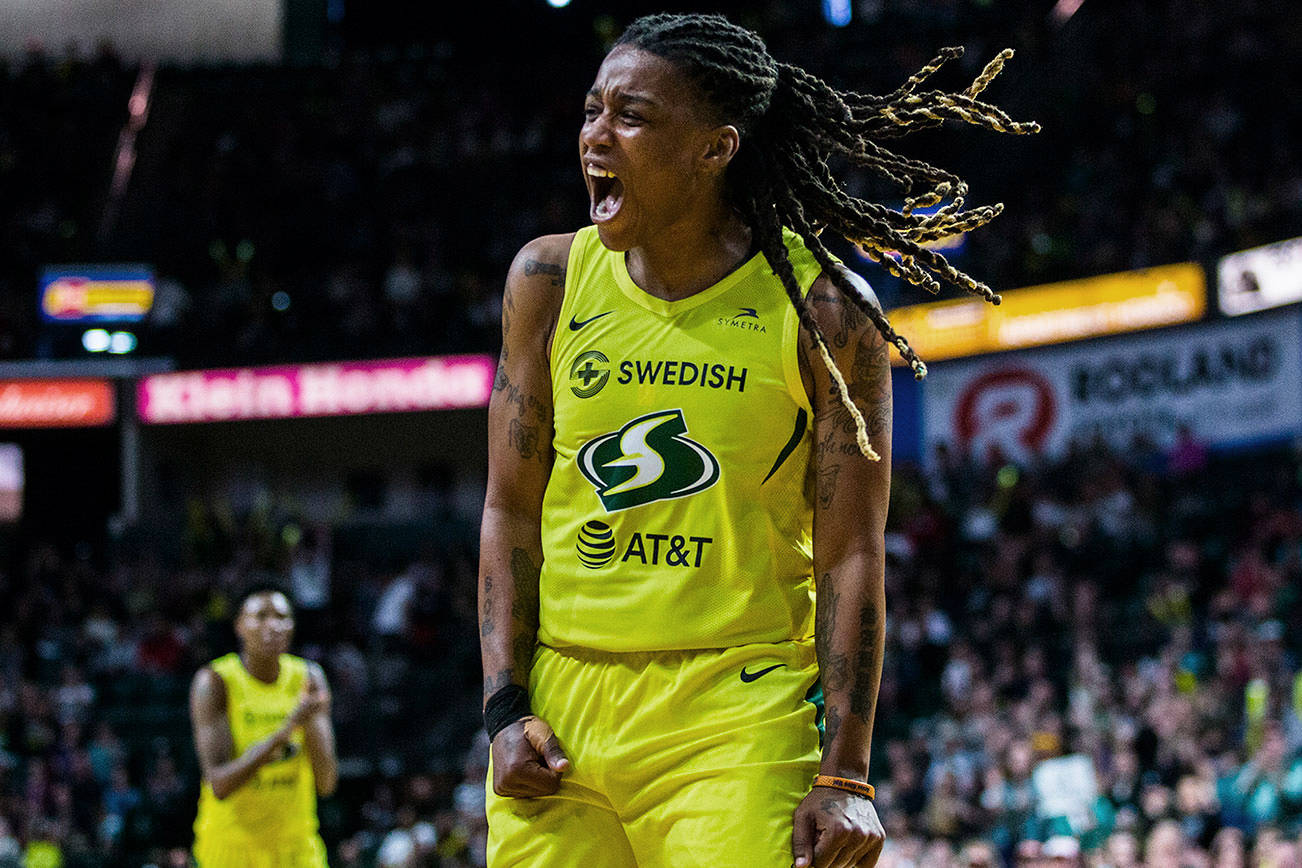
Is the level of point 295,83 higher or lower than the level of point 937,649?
higher

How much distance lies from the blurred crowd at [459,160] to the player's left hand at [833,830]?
16.7 metres

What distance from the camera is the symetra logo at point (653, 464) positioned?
3.04m

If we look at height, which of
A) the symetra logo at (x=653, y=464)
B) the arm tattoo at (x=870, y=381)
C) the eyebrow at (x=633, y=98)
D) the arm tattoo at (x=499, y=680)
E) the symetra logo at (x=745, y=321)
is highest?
the eyebrow at (x=633, y=98)

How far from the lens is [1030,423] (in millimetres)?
19844

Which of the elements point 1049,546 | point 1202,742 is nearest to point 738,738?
point 1202,742

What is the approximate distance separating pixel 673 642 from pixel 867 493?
0.47m

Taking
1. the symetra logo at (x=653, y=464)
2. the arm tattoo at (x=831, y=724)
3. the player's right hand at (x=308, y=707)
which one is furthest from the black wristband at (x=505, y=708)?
the player's right hand at (x=308, y=707)

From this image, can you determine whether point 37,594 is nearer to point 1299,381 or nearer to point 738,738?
point 1299,381

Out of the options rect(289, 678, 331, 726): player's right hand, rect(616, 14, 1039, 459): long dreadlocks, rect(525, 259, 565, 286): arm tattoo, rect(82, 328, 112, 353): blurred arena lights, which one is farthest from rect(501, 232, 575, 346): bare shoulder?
rect(82, 328, 112, 353): blurred arena lights

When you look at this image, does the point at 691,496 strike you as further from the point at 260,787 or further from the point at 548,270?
the point at 260,787

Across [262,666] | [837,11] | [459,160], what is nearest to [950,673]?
[262,666]

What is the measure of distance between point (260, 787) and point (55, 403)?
51.5 feet

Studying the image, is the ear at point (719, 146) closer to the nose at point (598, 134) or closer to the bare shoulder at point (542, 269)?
the nose at point (598, 134)

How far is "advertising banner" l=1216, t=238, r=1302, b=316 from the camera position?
679 inches
